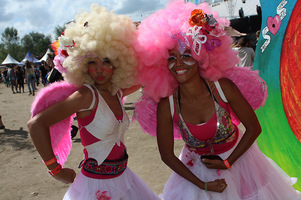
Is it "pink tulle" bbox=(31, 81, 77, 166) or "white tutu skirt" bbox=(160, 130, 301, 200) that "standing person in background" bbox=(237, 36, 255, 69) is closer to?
"white tutu skirt" bbox=(160, 130, 301, 200)

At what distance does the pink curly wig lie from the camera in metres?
2.17

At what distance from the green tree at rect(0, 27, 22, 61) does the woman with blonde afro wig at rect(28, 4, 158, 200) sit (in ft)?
269

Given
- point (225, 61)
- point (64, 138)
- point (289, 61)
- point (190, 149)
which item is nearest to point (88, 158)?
point (64, 138)

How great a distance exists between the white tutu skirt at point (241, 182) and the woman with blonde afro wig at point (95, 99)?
42 centimetres

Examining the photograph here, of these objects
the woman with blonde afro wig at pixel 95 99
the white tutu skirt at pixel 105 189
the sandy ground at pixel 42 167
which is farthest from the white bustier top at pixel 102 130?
the sandy ground at pixel 42 167

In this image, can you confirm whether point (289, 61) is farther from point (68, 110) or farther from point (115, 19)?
point (68, 110)

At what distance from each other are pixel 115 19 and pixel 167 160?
4.04ft

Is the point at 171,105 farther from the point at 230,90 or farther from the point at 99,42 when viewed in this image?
the point at 99,42

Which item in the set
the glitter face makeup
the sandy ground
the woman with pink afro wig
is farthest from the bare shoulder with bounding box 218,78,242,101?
the sandy ground

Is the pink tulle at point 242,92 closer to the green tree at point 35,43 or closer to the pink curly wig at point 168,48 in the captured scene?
the pink curly wig at point 168,48

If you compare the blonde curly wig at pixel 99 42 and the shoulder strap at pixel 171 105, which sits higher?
the blonde curly wig at pixel 99 42

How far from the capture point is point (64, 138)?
2463 millimetres

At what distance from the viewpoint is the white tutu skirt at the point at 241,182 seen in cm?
209

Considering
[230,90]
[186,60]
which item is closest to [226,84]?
[230,90]
